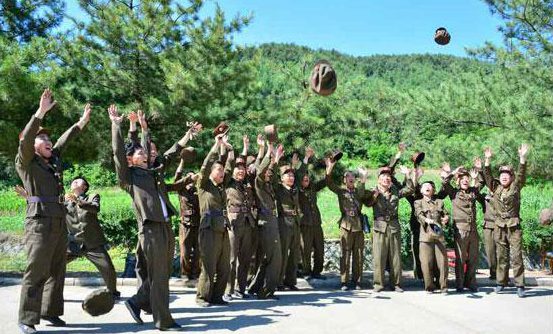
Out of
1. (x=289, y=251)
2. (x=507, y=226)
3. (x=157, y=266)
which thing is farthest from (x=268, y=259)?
(x=507, y=226)

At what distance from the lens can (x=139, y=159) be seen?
581 cm

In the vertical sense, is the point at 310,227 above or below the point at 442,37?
below

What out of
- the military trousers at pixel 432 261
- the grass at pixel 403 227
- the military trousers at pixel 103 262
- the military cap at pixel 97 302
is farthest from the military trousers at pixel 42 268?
Answer: the grass at pixel 403 227

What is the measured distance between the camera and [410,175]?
892 centimetres

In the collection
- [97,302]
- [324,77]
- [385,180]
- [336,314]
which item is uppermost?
[324,77]

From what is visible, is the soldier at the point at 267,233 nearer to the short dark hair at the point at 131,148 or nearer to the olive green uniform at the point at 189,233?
the olive green uniform at the point at 189,233

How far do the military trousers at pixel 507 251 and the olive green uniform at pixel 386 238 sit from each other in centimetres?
150

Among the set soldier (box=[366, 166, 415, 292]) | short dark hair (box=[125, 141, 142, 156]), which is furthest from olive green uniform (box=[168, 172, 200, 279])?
short dark hair (box=[125, 141, 142, 156])

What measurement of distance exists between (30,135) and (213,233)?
2455 mm

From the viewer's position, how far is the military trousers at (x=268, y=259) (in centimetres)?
748

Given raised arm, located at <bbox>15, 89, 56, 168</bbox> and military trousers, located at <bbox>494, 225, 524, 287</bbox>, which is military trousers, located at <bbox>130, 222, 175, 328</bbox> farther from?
military trousers, located at <bbox>494, 225, 524, 287</bbox>

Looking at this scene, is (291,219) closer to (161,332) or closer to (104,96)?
(161,332)

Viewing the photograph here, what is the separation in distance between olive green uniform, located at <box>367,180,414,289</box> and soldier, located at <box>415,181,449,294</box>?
38cm

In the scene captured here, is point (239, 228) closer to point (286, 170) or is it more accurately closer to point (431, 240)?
point (286, 170)
